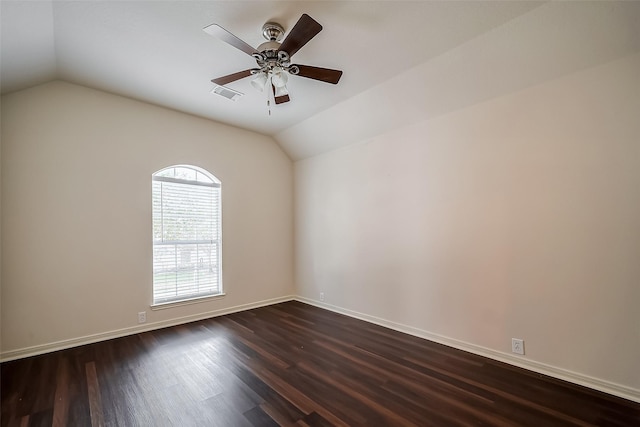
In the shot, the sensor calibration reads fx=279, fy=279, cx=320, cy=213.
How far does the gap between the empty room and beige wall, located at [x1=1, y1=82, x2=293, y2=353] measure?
0.02 m

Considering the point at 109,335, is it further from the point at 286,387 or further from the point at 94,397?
the point at 286,387

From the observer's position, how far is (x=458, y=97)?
301 centimetres

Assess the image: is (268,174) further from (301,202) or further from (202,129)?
(202,129)

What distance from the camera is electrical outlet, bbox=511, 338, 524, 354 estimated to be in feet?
8.63

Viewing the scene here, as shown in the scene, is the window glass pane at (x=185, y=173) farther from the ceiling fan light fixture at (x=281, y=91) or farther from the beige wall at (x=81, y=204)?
the ceiling fan light fixture at (x=281, y=91)

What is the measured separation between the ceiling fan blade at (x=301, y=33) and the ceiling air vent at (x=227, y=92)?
1348mm

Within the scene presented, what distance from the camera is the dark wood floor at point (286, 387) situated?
1.96 metres

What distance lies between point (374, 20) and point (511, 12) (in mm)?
1039

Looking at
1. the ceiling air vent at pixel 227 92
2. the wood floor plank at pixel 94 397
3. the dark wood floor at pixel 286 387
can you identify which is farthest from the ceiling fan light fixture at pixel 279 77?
the wood floor plank at pixel 94 397

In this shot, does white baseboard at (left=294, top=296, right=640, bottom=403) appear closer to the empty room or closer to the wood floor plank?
the empty room

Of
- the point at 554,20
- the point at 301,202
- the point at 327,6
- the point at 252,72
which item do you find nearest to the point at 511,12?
the point at 554,20

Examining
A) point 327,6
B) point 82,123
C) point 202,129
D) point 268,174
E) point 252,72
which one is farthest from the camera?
point 268,174

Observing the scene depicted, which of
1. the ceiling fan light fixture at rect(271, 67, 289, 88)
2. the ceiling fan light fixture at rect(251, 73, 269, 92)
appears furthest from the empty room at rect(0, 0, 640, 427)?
the ceiling fan light fixture at rect(251, 73, 269, 92)

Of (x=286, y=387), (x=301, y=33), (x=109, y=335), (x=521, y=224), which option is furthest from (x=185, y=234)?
(x=521, y=224)
